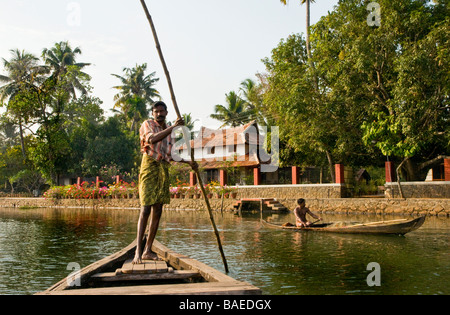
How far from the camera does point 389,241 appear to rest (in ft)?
34.1

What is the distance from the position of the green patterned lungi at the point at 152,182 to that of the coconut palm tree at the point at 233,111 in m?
34.7

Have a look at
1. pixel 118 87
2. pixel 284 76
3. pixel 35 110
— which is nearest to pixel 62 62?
pixel 118 87

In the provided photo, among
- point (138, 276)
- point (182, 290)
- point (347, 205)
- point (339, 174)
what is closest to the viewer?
point (182, 290)

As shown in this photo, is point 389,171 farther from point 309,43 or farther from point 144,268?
point 144,268

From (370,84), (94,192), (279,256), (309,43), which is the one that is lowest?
(279,256)

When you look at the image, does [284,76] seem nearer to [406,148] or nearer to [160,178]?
[406,148]

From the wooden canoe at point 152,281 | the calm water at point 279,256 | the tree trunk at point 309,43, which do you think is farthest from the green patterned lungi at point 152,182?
the tree trunk at point 309,43

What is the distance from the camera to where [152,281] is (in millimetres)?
4969

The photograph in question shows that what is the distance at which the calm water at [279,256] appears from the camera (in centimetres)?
608

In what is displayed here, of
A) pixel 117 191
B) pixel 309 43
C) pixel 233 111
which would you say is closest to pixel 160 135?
pixel 309 43

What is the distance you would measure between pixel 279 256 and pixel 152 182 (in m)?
4.02

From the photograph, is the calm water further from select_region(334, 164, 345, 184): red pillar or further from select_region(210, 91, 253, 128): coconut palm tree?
select_region(210, 91, 253, 128): coconut palm tree

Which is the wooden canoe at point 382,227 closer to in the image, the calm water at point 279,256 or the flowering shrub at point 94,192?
the calm water at point 279,256

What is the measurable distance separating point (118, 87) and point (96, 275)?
43.2 m
